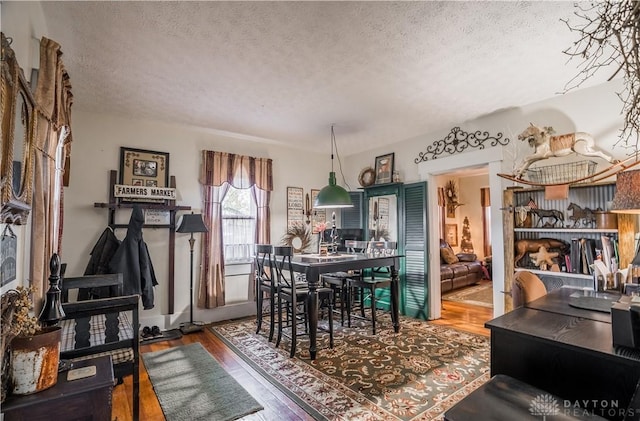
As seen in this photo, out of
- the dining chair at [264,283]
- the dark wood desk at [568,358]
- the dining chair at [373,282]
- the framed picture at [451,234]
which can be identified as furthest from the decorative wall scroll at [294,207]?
the framed picture at [451,234]

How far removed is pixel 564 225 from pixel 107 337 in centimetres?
405

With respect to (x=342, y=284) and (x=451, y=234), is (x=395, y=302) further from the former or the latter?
(x=451, y=234)

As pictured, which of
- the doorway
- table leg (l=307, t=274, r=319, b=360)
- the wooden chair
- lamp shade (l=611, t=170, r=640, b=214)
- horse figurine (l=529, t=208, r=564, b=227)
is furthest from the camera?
the doorway

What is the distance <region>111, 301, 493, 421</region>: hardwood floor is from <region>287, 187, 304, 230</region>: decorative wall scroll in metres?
1.97

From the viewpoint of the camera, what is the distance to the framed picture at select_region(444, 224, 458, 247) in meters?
7.38

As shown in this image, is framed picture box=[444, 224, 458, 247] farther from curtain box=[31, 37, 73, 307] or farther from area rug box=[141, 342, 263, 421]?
curtain box=[31, 37, 73, 307]

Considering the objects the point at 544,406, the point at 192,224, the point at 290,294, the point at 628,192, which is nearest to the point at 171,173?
the point at 192,224

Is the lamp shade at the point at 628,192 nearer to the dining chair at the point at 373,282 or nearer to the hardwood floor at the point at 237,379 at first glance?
the hardwood floor at the point at 237,379

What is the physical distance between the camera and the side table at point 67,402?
3.34 ft

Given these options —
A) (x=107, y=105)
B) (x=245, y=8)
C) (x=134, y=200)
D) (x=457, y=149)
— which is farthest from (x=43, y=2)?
(x=457, y=149)

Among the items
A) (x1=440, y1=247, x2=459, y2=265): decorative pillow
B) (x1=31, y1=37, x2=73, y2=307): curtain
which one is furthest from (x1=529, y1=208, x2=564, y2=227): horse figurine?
(x1=31, y1=37, x2=73, y2=307): curtain

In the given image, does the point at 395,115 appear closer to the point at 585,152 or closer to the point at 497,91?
the point at 497,91

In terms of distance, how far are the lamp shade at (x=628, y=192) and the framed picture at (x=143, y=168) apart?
13.6 feet

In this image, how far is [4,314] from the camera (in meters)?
1.03
